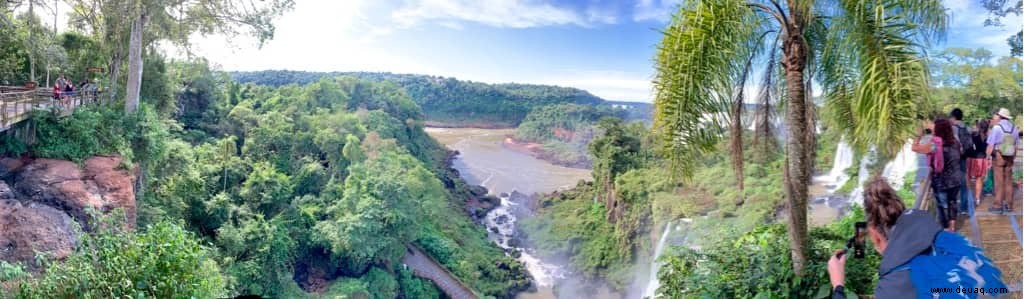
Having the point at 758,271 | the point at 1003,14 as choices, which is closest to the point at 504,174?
the point at 1003,14

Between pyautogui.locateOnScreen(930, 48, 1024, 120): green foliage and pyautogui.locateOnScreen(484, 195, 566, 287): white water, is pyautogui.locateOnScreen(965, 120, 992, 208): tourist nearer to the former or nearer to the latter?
pyautogui.locateOnScreen(930, 48, 1024, 120): green foliage

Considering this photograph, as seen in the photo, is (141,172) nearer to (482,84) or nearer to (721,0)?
(721,0)

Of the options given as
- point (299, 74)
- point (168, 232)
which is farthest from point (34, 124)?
point (299, 74)

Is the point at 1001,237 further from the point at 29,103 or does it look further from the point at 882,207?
the point at 29,103

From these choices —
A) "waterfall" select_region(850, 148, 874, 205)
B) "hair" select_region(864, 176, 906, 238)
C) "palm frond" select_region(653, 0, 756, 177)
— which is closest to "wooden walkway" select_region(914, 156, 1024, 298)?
"palm frond" select_region(653, 0, 756, 177)

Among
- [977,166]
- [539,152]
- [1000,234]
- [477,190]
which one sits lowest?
[477,190]

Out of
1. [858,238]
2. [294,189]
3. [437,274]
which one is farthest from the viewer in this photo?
[294,189]
